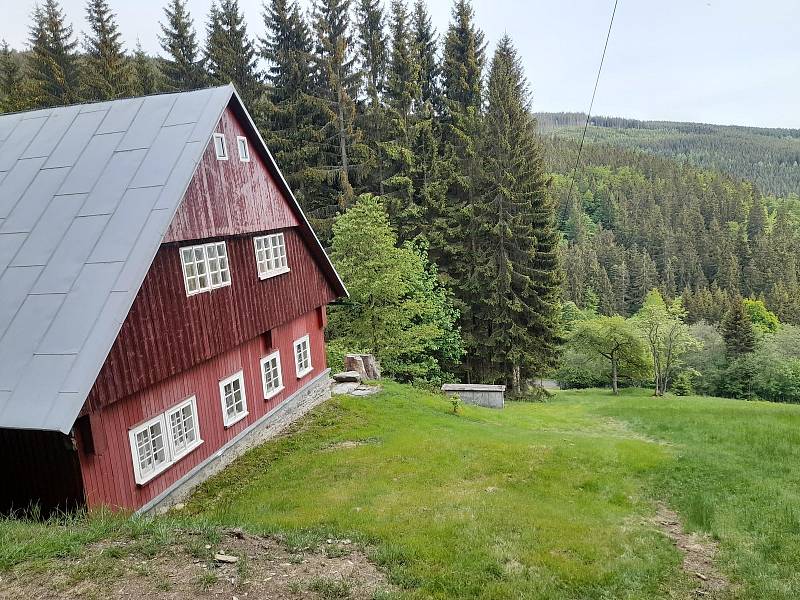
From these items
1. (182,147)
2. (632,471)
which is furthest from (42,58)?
(632,471)

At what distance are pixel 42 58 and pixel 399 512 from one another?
1373 inches

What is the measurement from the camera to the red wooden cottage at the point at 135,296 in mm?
9297

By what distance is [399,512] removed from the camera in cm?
1041

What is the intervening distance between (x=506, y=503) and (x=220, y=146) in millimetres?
9991

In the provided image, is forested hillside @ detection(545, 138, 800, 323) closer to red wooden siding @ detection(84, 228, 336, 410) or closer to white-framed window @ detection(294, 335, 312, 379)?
white-framed window @ detection(294, 335, 312, 379)

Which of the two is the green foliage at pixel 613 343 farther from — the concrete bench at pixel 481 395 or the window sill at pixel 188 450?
the window sill at pixel 188 450

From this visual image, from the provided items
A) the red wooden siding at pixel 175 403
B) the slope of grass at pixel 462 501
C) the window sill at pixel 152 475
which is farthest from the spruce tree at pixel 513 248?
the window sill at pixel 152 475

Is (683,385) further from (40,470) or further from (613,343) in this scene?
(40,470)

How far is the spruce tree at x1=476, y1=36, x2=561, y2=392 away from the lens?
106 feet

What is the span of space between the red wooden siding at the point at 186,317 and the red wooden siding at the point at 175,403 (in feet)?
1.34

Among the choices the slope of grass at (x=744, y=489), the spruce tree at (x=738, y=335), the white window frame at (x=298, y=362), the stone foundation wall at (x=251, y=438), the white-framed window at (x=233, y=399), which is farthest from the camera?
the spruce tree at (x=738, y=335)

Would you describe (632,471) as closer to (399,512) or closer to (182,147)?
(399,512)

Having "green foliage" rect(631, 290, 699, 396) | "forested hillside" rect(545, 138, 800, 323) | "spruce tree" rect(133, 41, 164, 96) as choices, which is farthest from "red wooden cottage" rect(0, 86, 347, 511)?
"forested hillside" rect(545, 138, 800, 323)

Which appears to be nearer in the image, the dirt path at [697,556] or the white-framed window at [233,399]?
the dirt path at [697,556]
